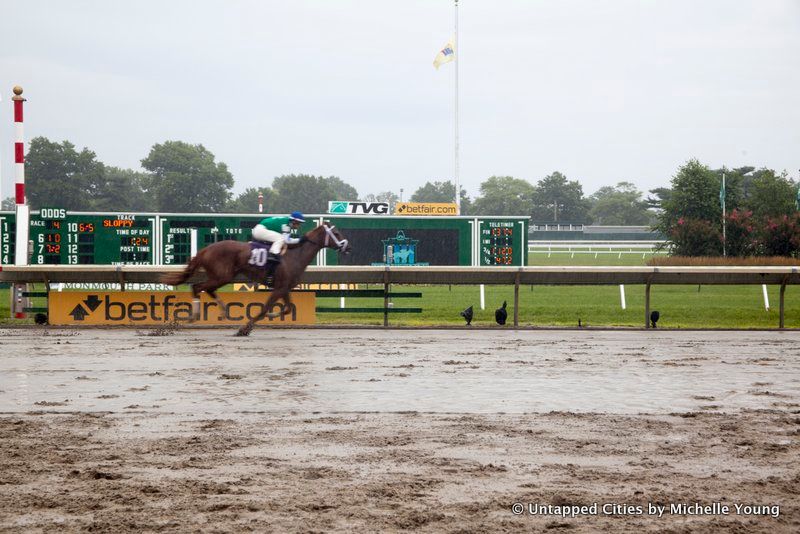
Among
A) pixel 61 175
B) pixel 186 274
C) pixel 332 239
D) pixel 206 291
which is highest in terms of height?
pixel 61 175

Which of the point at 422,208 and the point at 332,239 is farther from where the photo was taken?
the point at 422,208

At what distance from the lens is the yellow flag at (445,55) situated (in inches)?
1746

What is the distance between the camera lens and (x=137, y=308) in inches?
616

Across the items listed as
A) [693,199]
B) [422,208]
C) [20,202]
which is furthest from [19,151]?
[693,199]

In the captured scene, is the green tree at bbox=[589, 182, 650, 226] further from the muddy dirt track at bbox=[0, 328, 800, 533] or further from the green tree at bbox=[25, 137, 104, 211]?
the muddy dirt track at bbox=[0, 328, 800, 533]

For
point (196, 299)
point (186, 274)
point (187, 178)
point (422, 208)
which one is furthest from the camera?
point (187, 178)

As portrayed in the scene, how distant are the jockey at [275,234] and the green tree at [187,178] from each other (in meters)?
72.0

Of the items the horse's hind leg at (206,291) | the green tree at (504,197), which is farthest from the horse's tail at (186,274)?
Result: the green tree at (504,197)

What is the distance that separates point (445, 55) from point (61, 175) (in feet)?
168

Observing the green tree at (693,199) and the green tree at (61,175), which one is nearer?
the green tree at (693,199)

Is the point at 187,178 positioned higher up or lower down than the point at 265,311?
higher up

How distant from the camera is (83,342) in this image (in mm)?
12523

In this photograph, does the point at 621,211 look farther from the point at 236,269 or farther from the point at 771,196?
the point at 236,269

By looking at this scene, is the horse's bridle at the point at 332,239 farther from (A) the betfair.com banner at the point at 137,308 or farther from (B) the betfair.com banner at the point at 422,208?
(B) the betfair.com banner at the point at 422,208
